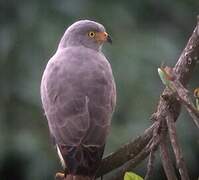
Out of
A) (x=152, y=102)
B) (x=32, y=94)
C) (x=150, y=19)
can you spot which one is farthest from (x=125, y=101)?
→ (x=150, y=19)

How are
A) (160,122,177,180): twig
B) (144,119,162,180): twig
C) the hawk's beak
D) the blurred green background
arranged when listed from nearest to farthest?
(160,122,177,180): twig
(144,119,162,180): twig
the hawk's beak
the blurred green background

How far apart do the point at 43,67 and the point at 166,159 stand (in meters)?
3.69

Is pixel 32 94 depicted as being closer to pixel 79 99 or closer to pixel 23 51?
pixel 23 51

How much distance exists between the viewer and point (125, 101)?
24.2 ft

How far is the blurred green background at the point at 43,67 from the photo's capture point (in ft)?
24.2

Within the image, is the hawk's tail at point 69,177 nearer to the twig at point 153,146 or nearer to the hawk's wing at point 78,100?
the hawk's wing at point 78,100

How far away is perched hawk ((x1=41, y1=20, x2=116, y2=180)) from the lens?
5168mm

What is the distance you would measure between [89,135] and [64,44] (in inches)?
55.1

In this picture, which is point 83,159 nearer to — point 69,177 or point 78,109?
point 69,177

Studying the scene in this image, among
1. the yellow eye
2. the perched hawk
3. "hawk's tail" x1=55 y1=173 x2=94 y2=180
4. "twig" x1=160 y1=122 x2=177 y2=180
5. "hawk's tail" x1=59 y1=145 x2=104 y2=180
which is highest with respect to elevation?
the yellow eye

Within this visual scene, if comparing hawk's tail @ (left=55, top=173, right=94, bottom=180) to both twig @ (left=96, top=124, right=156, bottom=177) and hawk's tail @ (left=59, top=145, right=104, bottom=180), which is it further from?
twig @ (left=96, top=124, right=156, bottom=177)

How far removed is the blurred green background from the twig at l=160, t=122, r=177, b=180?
9.92 ft

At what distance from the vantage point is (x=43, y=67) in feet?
24.6

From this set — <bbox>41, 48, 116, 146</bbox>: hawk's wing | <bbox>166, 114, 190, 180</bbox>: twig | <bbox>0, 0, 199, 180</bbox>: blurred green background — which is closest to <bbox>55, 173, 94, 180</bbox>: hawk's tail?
<bbox>41, 48, 116, 146</bbox>: hawk's wing
